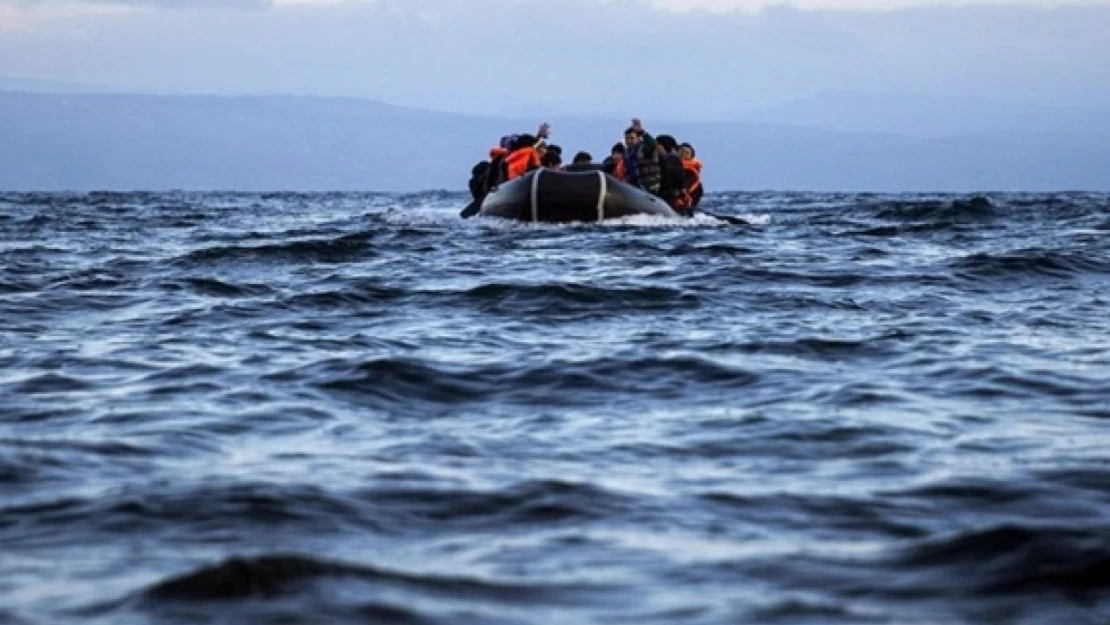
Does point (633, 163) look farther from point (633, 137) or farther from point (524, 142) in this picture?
point (524, 142)

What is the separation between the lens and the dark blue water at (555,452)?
15.7 ft

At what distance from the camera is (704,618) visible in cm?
452

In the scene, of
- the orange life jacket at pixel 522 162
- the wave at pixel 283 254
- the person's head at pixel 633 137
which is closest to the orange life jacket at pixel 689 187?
the person's head at pixel 633 137

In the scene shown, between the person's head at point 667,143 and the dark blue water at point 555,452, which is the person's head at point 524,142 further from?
the dark blue water at point 555,452

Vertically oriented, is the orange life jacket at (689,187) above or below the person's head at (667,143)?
below

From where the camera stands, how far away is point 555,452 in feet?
23.0

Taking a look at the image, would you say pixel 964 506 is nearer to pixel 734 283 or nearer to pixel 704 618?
pixel 704 618

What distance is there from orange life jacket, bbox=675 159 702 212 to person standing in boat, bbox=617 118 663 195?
936mm

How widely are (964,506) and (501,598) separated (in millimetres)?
1971

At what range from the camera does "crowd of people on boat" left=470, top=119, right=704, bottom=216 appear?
1006 inches

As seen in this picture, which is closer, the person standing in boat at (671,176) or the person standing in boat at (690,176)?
the person standing in boat at (671,176)

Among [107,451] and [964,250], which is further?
[964,250]

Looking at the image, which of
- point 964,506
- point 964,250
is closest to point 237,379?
point 964,506

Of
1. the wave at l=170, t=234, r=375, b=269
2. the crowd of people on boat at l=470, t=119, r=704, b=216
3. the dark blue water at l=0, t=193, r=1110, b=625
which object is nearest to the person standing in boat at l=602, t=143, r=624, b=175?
the crowd of people on boat at l=470, t=119, r=704, b=216
